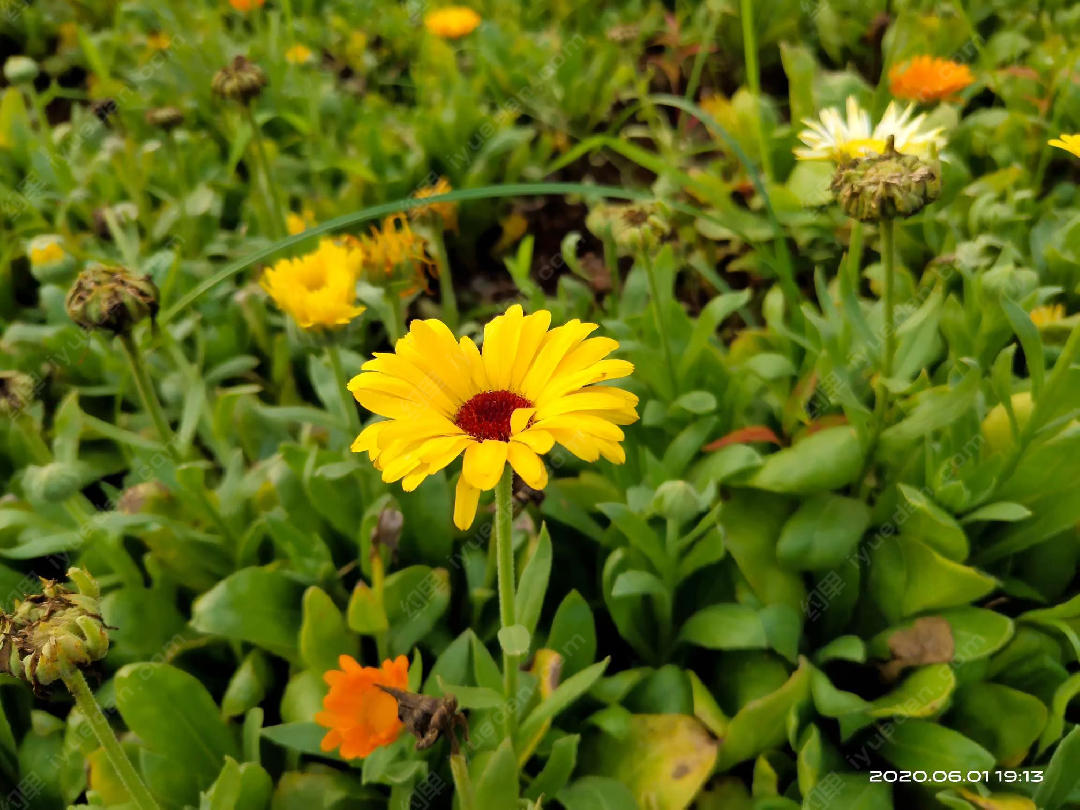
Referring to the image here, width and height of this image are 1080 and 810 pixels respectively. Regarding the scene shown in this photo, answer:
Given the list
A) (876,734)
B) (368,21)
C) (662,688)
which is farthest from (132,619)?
(368,21)

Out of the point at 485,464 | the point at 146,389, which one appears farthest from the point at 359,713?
the point at 146,389

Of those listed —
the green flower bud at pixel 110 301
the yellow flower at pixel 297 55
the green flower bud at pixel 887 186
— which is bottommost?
the green flower bud at pixel 110 301

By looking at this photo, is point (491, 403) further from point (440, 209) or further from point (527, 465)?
point (440, 209)

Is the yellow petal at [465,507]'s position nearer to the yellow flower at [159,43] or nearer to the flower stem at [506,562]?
the flower stem at [506,562]

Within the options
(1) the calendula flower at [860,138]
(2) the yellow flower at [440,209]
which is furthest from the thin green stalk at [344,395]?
(1) the calendula flower at [860,138]

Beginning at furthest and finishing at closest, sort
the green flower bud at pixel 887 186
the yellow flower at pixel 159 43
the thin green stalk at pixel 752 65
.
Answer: the yellow flower at pixel 159 43 → the thin green stalk at pixel 752 65 → the green flower bud at pixel 887 186

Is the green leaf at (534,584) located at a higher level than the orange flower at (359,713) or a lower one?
higher
